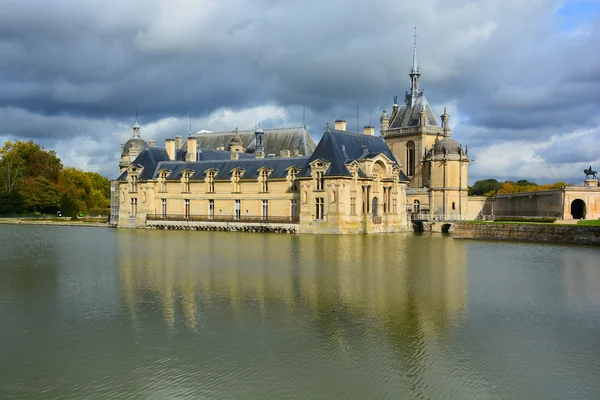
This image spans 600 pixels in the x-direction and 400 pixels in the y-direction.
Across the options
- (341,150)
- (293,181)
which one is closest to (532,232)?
(341,150)

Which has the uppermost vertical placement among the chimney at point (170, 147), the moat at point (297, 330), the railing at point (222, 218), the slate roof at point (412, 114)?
the slate roof at point (412, 114)

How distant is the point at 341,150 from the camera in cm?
4691

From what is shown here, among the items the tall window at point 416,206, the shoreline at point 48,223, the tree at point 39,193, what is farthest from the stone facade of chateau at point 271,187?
the tree at point 39,193

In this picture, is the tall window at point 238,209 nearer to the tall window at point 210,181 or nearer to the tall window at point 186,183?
the tall window at point 210,181

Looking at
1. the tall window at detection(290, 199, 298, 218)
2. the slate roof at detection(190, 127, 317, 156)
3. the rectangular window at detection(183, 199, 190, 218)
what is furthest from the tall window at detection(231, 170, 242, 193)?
the slate roof at detection(190, 127, 317, 156)

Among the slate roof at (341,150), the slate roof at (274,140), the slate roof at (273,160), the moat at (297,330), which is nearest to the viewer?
the moat at (297,330)

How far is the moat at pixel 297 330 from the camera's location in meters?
10.4

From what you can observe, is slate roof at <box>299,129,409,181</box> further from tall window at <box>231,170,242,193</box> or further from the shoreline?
the shoreline

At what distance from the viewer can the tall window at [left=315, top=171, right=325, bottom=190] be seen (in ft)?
151

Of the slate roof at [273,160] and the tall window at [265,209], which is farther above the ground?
the slate roof at [273,160]

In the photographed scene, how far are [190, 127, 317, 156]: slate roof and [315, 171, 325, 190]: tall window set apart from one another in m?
12.1

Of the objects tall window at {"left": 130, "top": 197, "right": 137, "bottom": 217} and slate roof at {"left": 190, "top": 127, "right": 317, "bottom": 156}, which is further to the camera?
slate roof at {"left": 190, "top": 127, "right": 317, "bottom": 156}

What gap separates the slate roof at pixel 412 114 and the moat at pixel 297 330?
3982 cm

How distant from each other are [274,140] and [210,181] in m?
9.99
